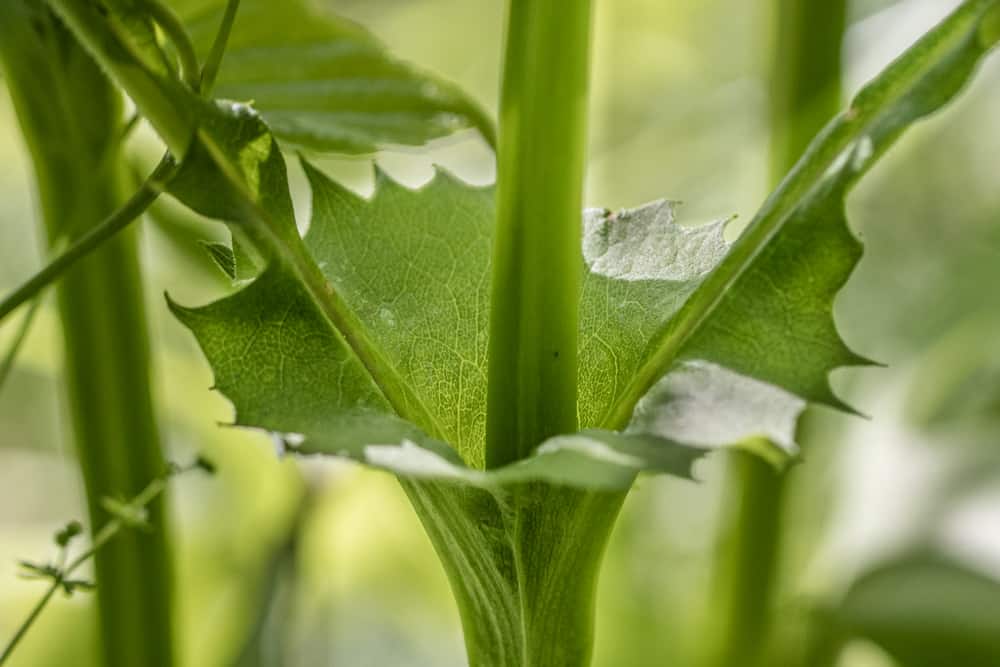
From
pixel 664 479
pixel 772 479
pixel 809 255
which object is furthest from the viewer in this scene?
pixel 664 479

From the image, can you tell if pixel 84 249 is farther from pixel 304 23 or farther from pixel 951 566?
pixel 951 566

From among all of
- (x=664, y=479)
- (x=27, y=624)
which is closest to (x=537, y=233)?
(x=27, y=624)

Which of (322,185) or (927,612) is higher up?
(322,185)

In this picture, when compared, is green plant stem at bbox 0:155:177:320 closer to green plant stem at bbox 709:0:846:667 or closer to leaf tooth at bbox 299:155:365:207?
leaf tooth at bbox 299:155:365:207

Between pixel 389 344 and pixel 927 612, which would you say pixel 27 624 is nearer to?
pixel 389 344

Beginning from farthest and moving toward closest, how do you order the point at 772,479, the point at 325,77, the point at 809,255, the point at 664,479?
the point at 664,479
the point at 772,479
the point at 325,77
the point at 809,255
